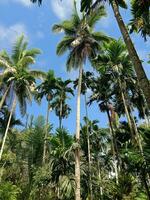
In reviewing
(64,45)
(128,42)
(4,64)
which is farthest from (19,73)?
(128,42)

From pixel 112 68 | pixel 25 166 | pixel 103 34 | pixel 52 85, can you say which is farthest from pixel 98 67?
pixel 25 166

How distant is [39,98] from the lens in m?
43.3

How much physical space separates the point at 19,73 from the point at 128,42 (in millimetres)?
21953

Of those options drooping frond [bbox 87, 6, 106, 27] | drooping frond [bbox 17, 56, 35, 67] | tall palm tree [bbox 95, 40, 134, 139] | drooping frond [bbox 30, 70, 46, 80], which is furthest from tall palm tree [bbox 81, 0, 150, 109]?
drooping frond [bbox 30, 70, 46, 80]

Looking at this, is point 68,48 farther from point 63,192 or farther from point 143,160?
point 143,160

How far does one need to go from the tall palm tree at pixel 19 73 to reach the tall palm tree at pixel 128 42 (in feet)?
61.2

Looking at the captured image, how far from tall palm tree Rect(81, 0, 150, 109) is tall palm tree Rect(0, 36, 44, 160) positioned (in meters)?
18.7

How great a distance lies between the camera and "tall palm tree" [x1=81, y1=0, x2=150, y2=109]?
11.8 metres

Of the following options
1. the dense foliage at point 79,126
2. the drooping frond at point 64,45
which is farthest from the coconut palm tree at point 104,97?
the drooping frond at point 64,45

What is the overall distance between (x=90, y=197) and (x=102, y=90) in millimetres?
12123

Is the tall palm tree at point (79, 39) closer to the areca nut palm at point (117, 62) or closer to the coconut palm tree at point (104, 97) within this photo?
the areca nut palm at point (117, 62)

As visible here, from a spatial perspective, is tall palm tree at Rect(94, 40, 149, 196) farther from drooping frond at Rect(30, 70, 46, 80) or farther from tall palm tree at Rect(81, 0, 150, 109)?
tall palm tree at Rect(81, 0, 150, 109)

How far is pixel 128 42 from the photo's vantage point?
1341 centimetres

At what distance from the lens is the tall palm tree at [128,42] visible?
11766mm
